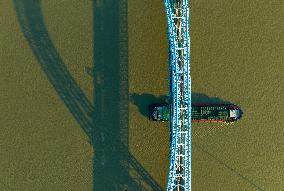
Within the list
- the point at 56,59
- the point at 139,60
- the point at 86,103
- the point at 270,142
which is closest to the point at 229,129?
the point at 270,142

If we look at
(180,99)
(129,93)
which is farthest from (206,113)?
(129,93)

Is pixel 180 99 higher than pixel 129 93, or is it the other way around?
pixel 129 93

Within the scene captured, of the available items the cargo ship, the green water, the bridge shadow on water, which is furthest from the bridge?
the bridge shadow on water

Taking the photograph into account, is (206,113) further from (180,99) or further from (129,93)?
(129,93)

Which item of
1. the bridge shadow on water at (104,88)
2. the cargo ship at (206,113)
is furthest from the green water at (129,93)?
the cargo ship at (206,113)

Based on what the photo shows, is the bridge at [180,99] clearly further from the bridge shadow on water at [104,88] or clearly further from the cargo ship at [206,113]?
the bridge shadow on water at [104,88]

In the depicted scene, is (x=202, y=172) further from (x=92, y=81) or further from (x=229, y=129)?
(x=92, y=81)
